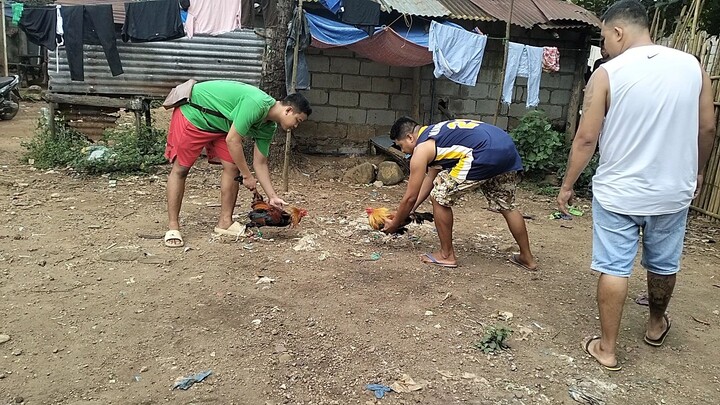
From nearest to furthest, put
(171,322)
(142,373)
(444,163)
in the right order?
(142,373), (171,322), (444,163)

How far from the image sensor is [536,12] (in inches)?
359

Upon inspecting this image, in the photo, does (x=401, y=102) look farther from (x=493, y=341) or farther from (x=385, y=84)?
(x=493, y=341)

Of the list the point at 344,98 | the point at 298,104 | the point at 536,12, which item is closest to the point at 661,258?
the point at 298,104

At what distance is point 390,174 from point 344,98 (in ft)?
6.43

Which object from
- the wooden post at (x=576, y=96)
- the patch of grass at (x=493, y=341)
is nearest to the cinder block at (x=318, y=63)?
the wooden post at (x=576, y=96)

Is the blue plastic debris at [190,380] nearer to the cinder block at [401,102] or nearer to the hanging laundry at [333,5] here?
the hanging laundry at [333,5]

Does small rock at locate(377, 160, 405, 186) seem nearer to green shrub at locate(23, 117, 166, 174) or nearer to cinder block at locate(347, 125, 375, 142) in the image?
cinder block at locate(347, 125, 375, 142)

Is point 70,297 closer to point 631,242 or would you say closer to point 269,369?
point 269,369

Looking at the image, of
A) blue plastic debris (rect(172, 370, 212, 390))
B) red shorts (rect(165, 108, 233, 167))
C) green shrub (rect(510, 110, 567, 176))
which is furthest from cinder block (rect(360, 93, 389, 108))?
blue plastic debris (rect(172, 370, 212, 390))

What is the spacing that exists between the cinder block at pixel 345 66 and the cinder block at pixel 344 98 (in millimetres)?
343

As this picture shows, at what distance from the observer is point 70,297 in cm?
347

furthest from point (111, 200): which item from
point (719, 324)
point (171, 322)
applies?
point (719, 324)

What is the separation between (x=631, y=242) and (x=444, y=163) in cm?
153

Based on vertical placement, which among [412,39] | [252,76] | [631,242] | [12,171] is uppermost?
[412,39]
